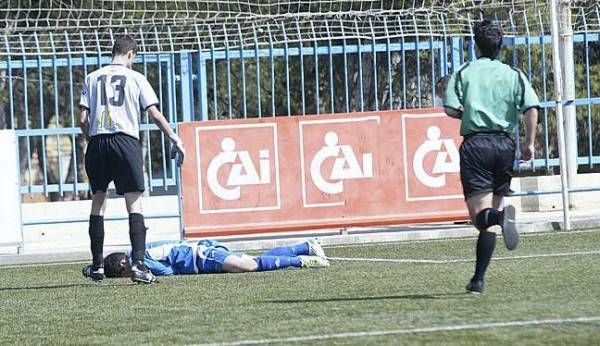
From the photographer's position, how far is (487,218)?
8727mm

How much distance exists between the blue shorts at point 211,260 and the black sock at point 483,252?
3.11 meters

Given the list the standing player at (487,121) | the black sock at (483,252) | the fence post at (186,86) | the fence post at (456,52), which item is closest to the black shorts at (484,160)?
the standing player at (487,121)

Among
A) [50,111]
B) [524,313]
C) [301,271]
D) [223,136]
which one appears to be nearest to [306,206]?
[223,136]

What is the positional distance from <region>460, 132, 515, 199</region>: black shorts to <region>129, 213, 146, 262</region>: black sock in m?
2.93

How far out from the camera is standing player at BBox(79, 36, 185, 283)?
10.8m

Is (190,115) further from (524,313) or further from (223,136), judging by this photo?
(524,313)

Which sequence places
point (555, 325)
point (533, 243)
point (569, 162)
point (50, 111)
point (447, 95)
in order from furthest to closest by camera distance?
point (50, 111) < point (569, 162) < point (533, 243) < point (447, 95) < point (555, 325)

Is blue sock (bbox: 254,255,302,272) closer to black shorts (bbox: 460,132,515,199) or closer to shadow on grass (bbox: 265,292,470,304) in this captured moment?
shadow on grass (bbox: 265,292,470,304)

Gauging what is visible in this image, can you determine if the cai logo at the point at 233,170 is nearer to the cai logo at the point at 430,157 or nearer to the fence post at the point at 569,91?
the cai logo at the point at 430,157

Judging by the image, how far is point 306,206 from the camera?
1539 centimetres

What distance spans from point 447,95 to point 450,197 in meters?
6.58

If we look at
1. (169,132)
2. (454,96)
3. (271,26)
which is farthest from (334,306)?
(271,26)

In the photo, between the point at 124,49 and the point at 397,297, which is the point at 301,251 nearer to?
the point at 124,49

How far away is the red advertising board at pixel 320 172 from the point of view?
1527 cm
